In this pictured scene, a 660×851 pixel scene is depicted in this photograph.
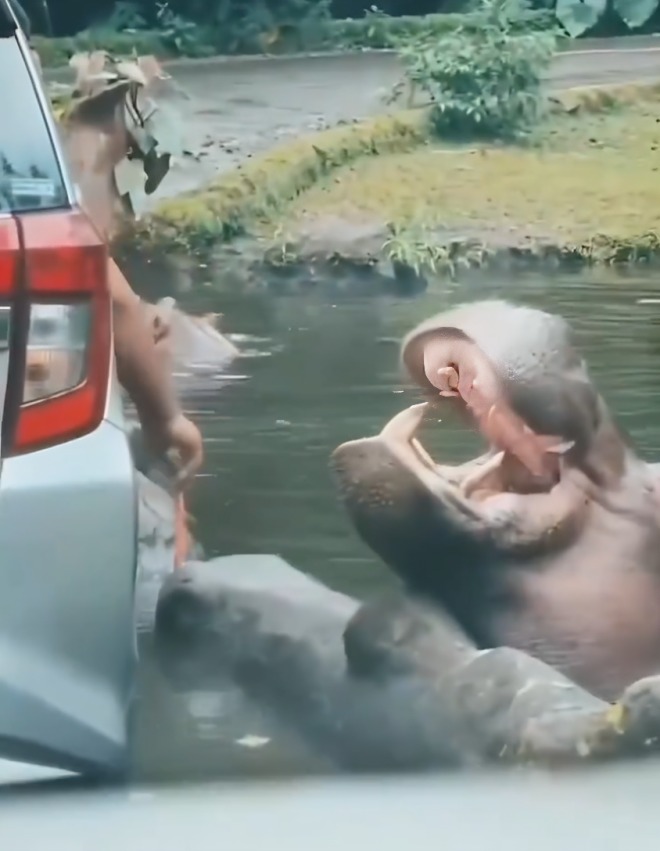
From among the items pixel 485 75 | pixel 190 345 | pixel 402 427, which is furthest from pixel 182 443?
pixel 485 75

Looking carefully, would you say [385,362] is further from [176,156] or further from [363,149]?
[176,156]

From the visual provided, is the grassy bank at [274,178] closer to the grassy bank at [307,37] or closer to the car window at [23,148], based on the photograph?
the grassy bank at [307,37]

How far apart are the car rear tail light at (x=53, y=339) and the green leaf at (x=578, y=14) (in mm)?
1293

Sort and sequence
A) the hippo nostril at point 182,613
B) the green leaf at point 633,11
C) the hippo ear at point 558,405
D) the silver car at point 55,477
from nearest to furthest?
the silver car at point 55,477, the hippo nostril at point 182,613, the hippo ear at point 558,405, the green leaf at point 633,11

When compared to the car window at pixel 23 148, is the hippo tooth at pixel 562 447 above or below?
below

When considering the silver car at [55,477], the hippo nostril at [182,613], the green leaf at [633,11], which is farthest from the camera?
the green leaf at [633,11]

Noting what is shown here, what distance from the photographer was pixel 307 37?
2783 mm

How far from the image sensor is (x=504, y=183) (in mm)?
2832

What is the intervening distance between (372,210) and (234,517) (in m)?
0.82

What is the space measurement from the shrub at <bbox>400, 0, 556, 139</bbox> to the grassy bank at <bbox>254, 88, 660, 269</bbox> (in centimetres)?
5

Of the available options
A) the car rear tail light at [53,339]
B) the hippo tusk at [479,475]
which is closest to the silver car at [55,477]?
the car rear tail light at [53,339]

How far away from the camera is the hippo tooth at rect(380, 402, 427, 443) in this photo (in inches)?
108

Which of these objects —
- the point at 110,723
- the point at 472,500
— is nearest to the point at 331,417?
the point at 472,500

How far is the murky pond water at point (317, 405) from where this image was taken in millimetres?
2676
